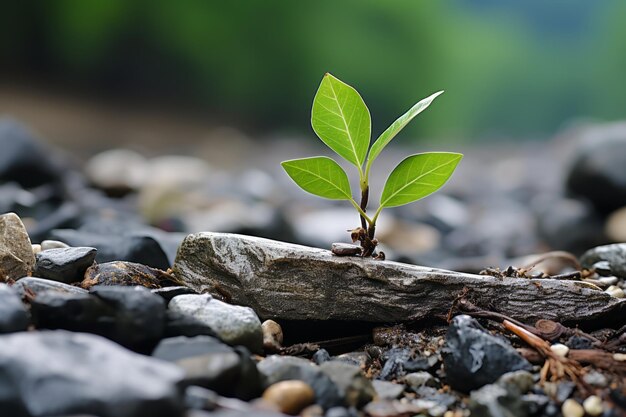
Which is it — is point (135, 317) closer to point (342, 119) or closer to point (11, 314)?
point (11, 314)

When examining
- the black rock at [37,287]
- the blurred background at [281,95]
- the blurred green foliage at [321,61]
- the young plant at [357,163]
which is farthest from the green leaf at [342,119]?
the blurred green foliage at [321,61]

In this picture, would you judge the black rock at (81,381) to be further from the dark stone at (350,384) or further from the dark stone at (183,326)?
the dark stone at (350,384)

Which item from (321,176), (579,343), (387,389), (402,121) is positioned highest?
(402,121)

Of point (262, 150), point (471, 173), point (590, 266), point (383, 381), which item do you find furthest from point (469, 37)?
point (383, 381)

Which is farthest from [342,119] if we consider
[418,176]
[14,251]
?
[14,251]

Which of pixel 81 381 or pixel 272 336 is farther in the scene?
pixel 272 336

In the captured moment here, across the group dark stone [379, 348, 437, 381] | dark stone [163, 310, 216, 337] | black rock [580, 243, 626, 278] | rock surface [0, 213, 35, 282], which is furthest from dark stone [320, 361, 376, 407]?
black rock [580, 243, 626, 278]

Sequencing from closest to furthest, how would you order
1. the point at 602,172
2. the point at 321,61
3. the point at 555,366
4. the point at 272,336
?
1. the point at 555,366
2. the point at 272,336
3. the point at 602,172
4. the point at 321,61
